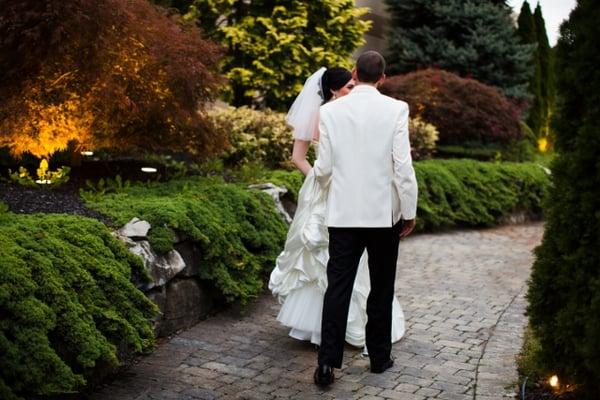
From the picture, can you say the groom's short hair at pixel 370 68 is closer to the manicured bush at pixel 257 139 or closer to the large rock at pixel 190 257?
the large rock at pixel 190 257

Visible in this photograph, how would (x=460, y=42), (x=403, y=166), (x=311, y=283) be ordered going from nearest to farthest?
1. (x=403, y=166)
2. (x=311, y=283)
3. (x=460, y=42)

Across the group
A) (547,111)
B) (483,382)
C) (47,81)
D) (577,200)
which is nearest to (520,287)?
(483,382)

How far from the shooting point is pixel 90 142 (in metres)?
7.21

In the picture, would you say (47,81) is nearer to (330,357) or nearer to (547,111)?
(330,357)

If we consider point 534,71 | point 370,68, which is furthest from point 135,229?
point 534,71


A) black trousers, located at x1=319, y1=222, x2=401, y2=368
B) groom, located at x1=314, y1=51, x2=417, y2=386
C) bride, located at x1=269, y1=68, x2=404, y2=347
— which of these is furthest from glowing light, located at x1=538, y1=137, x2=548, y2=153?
groom, located at x1=314, y1=51, x2=417, y2=386

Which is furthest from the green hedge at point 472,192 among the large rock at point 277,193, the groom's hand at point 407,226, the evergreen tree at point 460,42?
the groom's hand at point 407,226

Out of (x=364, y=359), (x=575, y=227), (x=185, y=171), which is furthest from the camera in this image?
(x=185, y=171)

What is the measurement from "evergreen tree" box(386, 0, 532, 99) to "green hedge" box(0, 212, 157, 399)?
1383 cm

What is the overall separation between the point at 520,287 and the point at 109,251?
474cm

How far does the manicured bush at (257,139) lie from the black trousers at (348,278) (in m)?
5.23

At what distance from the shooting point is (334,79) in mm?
5633

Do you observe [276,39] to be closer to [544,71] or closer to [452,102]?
[452,102]

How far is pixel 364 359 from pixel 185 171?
3.60 m
